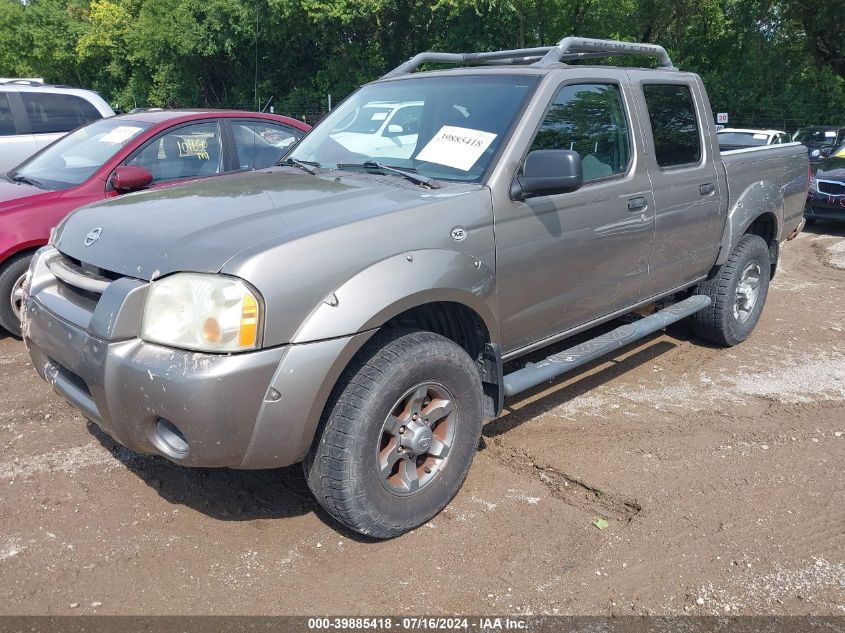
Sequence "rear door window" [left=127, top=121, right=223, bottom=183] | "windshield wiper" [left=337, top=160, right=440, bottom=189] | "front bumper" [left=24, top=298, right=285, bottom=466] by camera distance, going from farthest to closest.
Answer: "rear door window" [left=127, top=121, right=223, bottom=183], "windshield wiper" [left=337, top=160, right=440, bottom=189], "front bumper" [left=24, top=298, right=285, bottom=466]

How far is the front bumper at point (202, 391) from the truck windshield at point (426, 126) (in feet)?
4.12

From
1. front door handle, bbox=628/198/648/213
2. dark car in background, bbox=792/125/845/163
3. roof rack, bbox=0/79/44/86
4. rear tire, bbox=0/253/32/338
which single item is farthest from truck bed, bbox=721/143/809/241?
dark car in background, bbox=792/125/845/163

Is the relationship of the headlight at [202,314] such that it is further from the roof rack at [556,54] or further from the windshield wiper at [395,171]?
the roof rack at [556,54]

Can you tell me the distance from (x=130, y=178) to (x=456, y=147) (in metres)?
2.94

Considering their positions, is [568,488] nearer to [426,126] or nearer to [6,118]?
[426,126]

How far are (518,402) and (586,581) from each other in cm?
178

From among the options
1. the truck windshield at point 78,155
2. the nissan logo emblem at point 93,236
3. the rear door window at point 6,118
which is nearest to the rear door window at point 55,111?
the rear door window at point 6,118

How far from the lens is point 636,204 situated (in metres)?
4.04

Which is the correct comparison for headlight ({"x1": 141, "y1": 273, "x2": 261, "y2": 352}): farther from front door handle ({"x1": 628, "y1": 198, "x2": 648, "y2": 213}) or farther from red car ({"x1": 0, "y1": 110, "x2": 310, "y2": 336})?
red car ({"x1": 0, "y1": 110, "x2": 310, "y2": 336})

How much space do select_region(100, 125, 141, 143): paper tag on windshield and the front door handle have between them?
4062mm

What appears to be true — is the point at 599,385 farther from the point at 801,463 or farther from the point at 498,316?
the point at 498,316

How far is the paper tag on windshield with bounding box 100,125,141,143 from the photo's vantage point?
5902 mm

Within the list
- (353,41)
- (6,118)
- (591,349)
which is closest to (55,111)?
(6,118)

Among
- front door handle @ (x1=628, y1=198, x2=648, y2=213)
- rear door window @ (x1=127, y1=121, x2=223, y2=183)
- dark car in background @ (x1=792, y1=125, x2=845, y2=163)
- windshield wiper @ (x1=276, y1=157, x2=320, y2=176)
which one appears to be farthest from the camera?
dark car in background @ (x1=792, y1=125, x2=845, y2=163)
